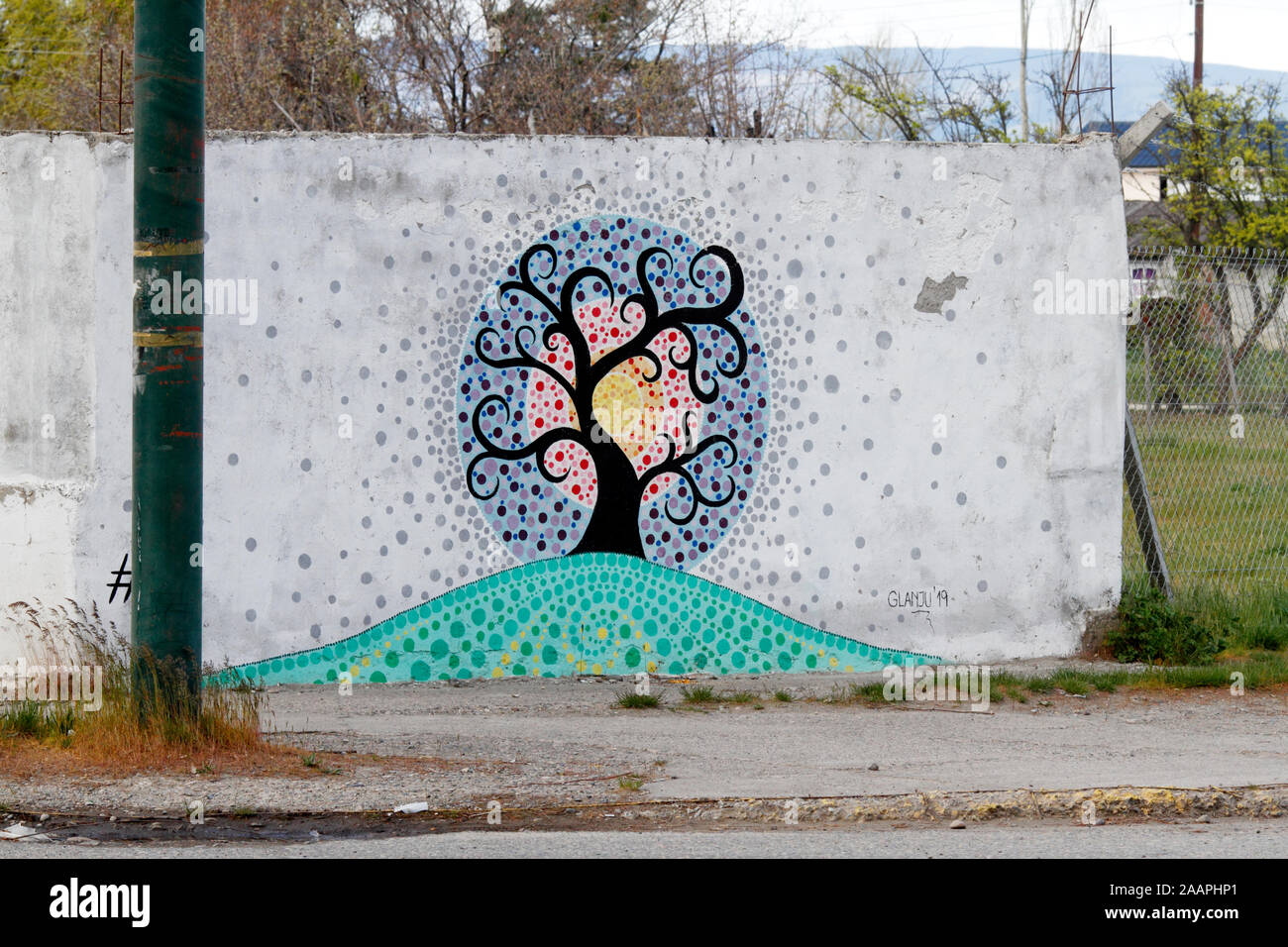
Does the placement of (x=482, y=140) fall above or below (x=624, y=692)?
above

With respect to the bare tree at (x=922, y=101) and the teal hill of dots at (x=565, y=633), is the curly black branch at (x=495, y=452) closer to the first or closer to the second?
the teal hill of dots at (x=565, y=633)

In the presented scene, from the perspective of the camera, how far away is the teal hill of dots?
8.59m

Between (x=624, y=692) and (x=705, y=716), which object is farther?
(x=624, y=692)

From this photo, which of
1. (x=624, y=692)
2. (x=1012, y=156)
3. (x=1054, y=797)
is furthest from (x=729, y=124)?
(x=1054, y=797)

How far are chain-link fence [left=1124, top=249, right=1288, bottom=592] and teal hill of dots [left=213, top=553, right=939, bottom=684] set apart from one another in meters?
2.86

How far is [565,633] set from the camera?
8.67 meters

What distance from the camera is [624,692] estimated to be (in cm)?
836

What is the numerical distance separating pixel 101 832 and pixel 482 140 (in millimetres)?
4734

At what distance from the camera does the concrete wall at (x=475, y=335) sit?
841 centimetres

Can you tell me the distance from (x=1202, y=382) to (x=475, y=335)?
→ 491 centimetres

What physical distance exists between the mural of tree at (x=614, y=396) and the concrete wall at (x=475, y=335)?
81 mm

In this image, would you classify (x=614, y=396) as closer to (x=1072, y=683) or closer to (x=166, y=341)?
(x=166, y=341)

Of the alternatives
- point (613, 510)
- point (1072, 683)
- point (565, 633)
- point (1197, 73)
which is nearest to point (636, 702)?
point (565, 633)
